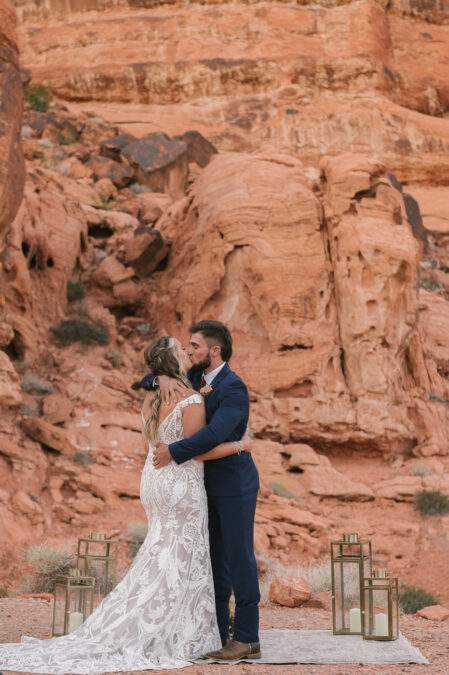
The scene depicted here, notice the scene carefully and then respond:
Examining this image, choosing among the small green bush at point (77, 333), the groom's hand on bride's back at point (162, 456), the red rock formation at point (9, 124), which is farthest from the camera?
the small green bush at point (77, 333)

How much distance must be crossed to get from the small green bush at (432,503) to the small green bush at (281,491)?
2117 millimetres

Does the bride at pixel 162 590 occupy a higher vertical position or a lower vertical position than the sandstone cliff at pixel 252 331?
lower

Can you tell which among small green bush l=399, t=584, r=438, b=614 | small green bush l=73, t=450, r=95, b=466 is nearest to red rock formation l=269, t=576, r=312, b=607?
small green bush l=399, t=584, r=438, b=614

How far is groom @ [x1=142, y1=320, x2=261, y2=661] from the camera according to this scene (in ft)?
17.6

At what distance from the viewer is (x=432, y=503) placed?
13.7 meters

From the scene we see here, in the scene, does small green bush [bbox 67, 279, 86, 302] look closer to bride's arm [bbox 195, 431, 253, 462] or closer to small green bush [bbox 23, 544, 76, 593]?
small green bush [bbox 23, 544, 76, 593]

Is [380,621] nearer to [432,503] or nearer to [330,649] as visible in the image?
[330,649]

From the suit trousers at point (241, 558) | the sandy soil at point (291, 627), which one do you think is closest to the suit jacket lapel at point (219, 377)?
the suit trousers at point (241, 558)

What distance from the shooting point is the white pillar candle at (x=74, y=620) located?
5.95 meters

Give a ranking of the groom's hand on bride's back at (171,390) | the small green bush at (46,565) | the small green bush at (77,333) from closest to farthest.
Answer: the groom's hand on bride's back at (171,390), the small green bush at (46,565), the small green bush at (77,333)

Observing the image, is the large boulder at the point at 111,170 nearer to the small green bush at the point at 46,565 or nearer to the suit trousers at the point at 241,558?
the small green bush at the point at 46,565

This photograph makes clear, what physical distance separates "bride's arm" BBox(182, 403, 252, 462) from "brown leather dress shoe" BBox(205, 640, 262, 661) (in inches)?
49.5

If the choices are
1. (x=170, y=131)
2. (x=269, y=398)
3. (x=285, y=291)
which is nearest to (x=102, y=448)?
(x=269, y=398)

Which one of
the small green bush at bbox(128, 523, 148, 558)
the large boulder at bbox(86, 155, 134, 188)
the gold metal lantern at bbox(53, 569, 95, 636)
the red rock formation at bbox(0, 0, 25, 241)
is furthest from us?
the large boulder at bbox(86, 155, 134, 188)
